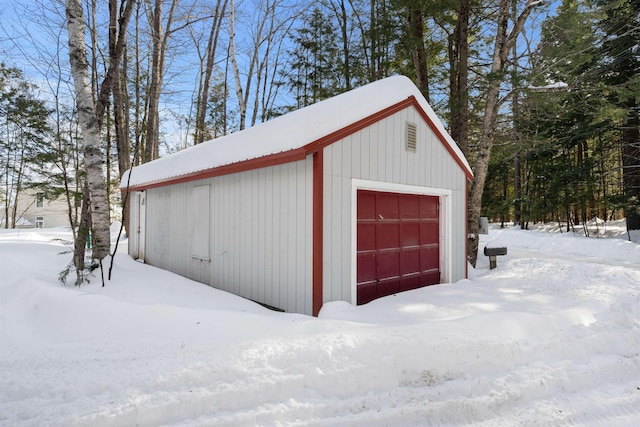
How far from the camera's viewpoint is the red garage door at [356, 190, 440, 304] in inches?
197

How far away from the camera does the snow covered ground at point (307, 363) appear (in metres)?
2.20

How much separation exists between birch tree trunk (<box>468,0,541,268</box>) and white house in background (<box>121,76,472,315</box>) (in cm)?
177

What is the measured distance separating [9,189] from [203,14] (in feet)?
47.5

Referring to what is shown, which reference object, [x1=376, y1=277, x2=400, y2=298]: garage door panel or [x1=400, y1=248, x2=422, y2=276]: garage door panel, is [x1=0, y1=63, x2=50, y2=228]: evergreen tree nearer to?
[x1=376, y1=277, x2=400, y2=298]: garage door panel

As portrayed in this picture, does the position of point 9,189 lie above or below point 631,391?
above

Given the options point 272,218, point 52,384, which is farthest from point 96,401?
point 272,218

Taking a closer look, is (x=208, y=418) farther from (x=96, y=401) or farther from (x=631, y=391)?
(x=631, y=391)

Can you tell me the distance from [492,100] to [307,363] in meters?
8.08

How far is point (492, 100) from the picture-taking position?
8.18m

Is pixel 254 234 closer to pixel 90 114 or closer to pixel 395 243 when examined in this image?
pixel 395 243

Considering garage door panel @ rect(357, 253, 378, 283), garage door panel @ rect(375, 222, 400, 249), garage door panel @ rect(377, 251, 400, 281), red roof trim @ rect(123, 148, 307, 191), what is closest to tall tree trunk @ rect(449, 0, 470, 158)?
garage door panel @ rect(375, 222, 400, 249)

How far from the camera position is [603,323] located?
12.3 ft

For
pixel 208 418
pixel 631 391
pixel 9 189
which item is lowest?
pixel 631 391

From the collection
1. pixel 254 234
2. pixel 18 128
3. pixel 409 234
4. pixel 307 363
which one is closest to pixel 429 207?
pixel 409 234
